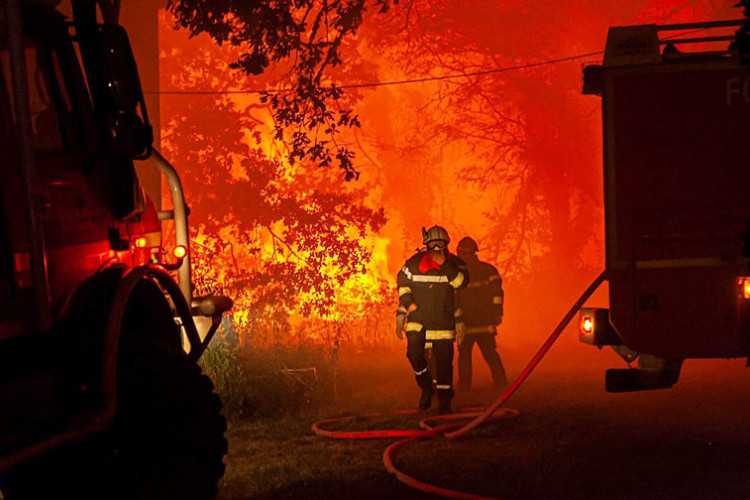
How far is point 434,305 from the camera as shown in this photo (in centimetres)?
940

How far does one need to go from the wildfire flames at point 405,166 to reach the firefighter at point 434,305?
5525mm

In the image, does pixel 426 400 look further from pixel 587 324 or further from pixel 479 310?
pixel 587 324

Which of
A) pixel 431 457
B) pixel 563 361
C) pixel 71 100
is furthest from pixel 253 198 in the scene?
pixel 71 100

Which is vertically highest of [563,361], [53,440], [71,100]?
[71,100]

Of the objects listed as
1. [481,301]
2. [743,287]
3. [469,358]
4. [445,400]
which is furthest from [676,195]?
[469,358]

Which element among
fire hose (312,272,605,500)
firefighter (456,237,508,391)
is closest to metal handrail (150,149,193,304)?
fire hose (312,272,605,500)

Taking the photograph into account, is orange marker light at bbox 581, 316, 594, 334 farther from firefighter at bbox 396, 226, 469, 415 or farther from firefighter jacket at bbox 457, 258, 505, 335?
firefighter jacket at bbox 457, 258, 505, 335

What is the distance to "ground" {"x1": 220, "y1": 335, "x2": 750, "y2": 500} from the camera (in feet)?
21.0

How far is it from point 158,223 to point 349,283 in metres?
14.6

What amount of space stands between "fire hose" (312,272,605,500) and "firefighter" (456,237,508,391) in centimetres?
198

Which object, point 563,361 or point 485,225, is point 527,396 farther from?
point 485,225

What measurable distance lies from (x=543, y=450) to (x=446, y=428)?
3.22 ft

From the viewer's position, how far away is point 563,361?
1451cm

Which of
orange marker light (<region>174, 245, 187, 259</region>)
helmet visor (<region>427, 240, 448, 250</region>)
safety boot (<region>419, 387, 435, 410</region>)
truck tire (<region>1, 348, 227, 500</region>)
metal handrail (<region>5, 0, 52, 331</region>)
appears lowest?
safety boot (<region>419, 387, 435, 410</region>)
